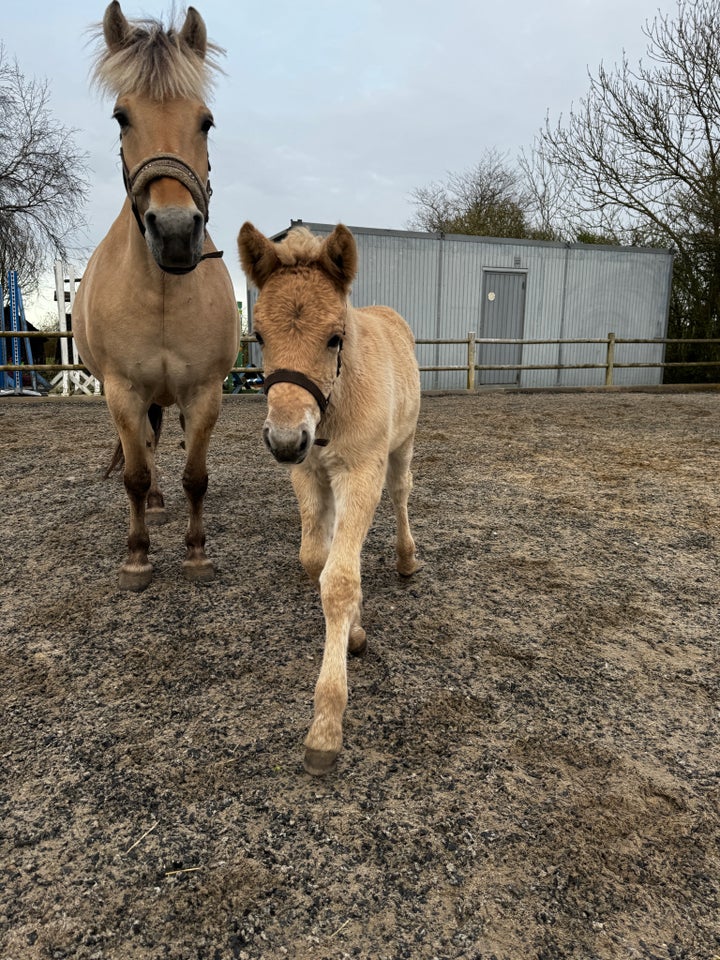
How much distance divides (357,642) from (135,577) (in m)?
1.48

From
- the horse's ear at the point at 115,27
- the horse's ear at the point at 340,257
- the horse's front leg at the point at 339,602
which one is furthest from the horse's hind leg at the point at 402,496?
the horse's ear at the point at 115,27

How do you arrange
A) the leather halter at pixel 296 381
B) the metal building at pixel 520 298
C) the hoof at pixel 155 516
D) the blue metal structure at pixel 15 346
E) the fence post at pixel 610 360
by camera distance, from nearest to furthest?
the leather halter at pixel 296 381 → the hoof at pixel 155 516 → the blue metal structure at pixel 15 346 → the metal building at pixel 520 298 → the fence post at pixel 610 360

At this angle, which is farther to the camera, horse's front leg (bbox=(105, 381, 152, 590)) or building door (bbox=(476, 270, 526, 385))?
building door (bbox=(476, 270, 526, 385))

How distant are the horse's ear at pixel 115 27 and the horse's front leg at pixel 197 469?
1877 millimetres

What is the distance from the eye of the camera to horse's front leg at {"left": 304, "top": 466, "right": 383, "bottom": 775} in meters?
1.92

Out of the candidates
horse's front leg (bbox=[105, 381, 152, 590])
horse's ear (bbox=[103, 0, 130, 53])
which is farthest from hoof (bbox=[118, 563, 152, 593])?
horse's ear (bbox=[103, 0, 130, 53])

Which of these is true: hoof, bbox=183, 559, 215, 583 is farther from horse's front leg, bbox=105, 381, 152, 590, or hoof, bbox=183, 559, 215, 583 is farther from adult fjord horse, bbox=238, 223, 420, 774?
adult fjord horse, bbox=238, 223, 420, 774

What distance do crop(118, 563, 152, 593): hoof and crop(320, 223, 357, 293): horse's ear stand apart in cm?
207

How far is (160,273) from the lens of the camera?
321 cm

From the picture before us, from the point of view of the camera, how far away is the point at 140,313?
3203 mm

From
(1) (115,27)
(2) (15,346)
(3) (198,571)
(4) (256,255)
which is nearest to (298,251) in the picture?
(4) (256,255)

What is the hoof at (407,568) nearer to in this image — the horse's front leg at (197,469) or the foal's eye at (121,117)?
the horse's front leg at (197,469)

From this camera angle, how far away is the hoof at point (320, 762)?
6.18 feet

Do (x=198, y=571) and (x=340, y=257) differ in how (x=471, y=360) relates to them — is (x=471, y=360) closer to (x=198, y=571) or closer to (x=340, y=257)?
(x=198, y=571)
